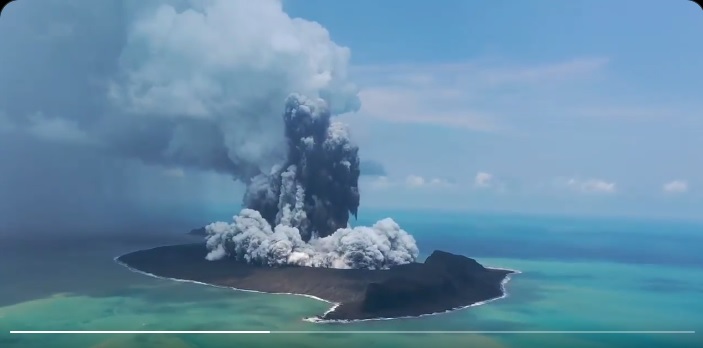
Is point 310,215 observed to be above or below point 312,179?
below

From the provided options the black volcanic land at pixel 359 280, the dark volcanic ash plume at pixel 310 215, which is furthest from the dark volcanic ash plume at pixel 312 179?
the black volcanic land at pixel 359 280

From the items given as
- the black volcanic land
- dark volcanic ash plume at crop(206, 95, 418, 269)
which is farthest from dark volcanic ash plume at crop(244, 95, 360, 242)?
the black volcanic land

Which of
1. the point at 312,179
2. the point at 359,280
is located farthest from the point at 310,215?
the point at 359,280

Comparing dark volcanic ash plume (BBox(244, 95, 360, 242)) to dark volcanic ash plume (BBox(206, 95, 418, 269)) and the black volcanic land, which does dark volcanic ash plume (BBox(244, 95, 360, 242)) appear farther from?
the black volcanic land

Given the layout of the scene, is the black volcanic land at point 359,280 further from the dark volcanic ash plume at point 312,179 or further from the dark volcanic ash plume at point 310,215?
the dark volcanic ash plume at point 312,179

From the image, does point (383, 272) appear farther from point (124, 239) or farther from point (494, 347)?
point (124, 239)

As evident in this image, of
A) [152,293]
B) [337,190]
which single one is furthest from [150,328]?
[337,190]

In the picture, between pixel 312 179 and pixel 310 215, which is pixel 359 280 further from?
pixel 312 179
